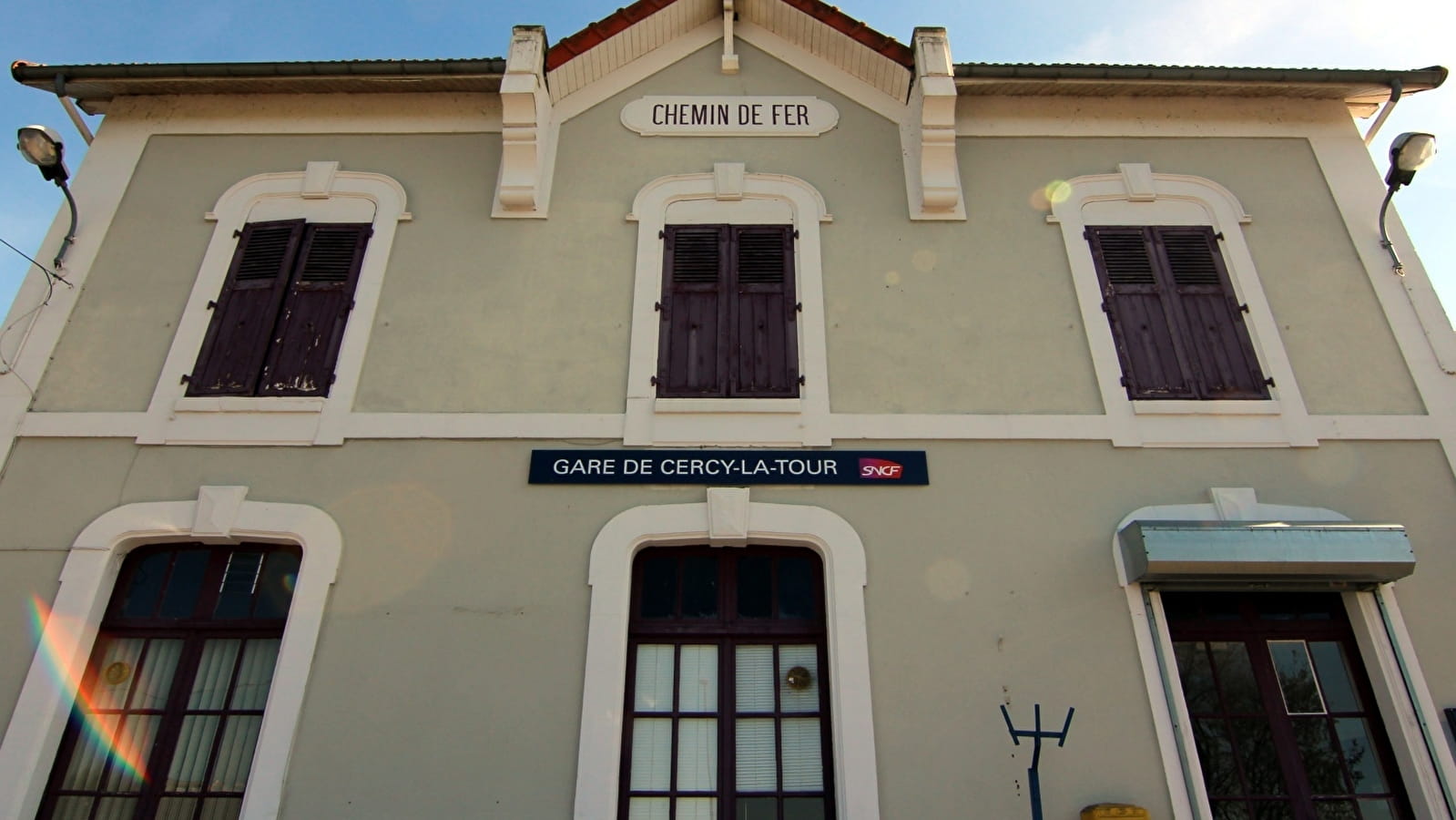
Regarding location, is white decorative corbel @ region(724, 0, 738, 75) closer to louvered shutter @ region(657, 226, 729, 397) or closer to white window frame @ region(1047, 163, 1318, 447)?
louvered shutter @ region(657, 226, 729, 397)

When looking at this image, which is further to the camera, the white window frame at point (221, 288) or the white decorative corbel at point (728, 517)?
the white window frame at point (221, 288)

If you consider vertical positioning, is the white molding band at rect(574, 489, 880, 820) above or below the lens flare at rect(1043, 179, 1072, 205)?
below

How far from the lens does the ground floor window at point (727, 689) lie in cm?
A: 552

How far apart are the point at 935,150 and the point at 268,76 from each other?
5.59 meters

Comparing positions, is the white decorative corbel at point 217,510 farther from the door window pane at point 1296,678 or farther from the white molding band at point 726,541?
the door window pane at point 1296,678

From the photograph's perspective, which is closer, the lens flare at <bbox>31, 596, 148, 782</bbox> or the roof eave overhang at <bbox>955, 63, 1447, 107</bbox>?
the lens flare at <bbox>31, 596, 148, 782</bbox>

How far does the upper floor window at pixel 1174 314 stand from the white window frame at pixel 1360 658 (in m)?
0.93

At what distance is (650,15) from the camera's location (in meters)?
8.17

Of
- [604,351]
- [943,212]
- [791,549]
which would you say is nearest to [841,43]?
[943,212]

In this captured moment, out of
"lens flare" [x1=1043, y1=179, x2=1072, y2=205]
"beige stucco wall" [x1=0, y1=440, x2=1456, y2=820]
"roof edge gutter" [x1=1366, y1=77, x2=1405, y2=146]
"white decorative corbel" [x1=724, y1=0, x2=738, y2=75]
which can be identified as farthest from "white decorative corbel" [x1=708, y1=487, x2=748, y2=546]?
"roof edge gutter" [x1=1366, y1=77, x2=1405, y2=146]

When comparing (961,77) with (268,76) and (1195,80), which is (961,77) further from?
(268,76)

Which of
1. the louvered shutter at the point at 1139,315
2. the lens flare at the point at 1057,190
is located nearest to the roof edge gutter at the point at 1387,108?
the louvered shutter at the point at 1139,315

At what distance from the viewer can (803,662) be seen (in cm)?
589

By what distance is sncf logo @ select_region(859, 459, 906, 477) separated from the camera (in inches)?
247
